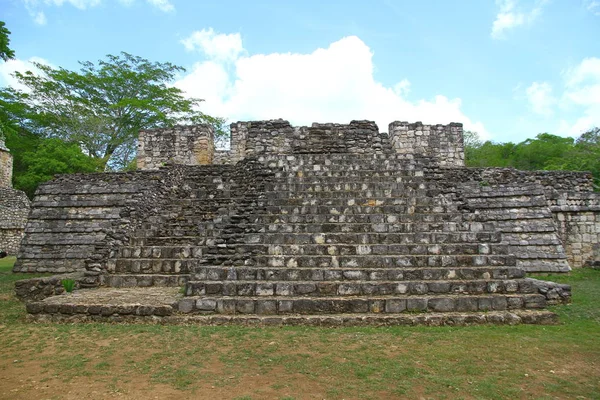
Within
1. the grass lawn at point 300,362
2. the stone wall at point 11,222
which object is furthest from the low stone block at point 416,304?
the stone wall at point 11,222

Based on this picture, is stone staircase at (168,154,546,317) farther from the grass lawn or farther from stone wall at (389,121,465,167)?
stone wall at (389,121,465,167)

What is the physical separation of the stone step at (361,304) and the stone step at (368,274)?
0.43 meters

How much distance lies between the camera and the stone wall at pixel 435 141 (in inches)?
504

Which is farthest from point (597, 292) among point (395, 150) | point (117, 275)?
point (117, 275)

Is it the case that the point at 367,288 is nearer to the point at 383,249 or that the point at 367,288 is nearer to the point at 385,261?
the point at 385,261

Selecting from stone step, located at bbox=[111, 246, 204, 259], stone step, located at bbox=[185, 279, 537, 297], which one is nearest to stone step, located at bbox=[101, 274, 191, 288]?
stone step, located at bbox=[111, 246, 204, 259]

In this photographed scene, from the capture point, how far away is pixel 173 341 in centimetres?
493

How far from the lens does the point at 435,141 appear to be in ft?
42.3

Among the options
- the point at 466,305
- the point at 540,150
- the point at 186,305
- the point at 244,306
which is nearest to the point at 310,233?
the point at 244,306

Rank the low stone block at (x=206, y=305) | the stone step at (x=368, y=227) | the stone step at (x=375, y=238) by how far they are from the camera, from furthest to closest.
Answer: the stone step at (x=368, y=227), the stone step at (x=375, y=238), the low stone block at (x=206, y=305)

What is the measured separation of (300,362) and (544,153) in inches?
1159

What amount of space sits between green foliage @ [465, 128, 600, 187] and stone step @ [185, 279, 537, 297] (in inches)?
747

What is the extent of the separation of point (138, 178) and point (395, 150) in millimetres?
7948

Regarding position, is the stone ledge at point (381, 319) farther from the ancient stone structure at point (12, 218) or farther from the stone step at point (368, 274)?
the ancient stone structure at point (12, 218)
